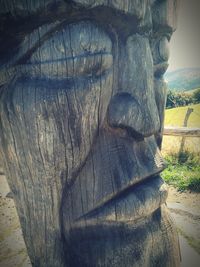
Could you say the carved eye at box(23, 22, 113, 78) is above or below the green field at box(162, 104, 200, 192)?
above

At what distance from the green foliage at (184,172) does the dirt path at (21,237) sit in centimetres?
54

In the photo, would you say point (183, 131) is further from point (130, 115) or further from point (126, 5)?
point (126, 5)

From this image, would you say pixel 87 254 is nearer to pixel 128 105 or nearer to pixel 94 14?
pixel 128 105

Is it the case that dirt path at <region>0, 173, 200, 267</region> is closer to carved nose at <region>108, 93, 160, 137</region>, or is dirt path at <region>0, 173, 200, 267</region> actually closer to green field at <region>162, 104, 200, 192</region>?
green field at <region>162, 104, 200, 192</region>

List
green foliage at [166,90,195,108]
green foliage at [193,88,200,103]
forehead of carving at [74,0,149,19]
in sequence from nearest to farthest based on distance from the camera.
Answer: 1. forehead of carving at [74,0,149,19]
2. green foliage at [193,88,200,103]
3. green foliage at [166,90,195,108]

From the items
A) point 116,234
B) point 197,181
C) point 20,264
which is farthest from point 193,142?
point 116,234

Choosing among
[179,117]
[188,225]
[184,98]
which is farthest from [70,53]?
[184,98]

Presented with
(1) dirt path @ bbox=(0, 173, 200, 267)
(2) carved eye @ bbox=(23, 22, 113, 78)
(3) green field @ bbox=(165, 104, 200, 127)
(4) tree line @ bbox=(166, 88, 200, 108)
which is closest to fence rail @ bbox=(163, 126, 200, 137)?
(1) dirt path @ bbox=(0, 173, 200, 267)

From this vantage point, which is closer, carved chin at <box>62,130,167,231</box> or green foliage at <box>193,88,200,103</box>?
carved chin at <box>62,130,167,231</box>

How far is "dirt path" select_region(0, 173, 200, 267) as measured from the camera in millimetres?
2357

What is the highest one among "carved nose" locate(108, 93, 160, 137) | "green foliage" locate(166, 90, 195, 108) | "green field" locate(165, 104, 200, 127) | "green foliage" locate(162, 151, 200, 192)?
"carved nose" locate(108, 93, 160, 137)

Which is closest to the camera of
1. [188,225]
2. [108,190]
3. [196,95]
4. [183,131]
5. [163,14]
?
[108,190]

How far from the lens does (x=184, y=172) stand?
529cm

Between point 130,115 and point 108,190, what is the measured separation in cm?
31
